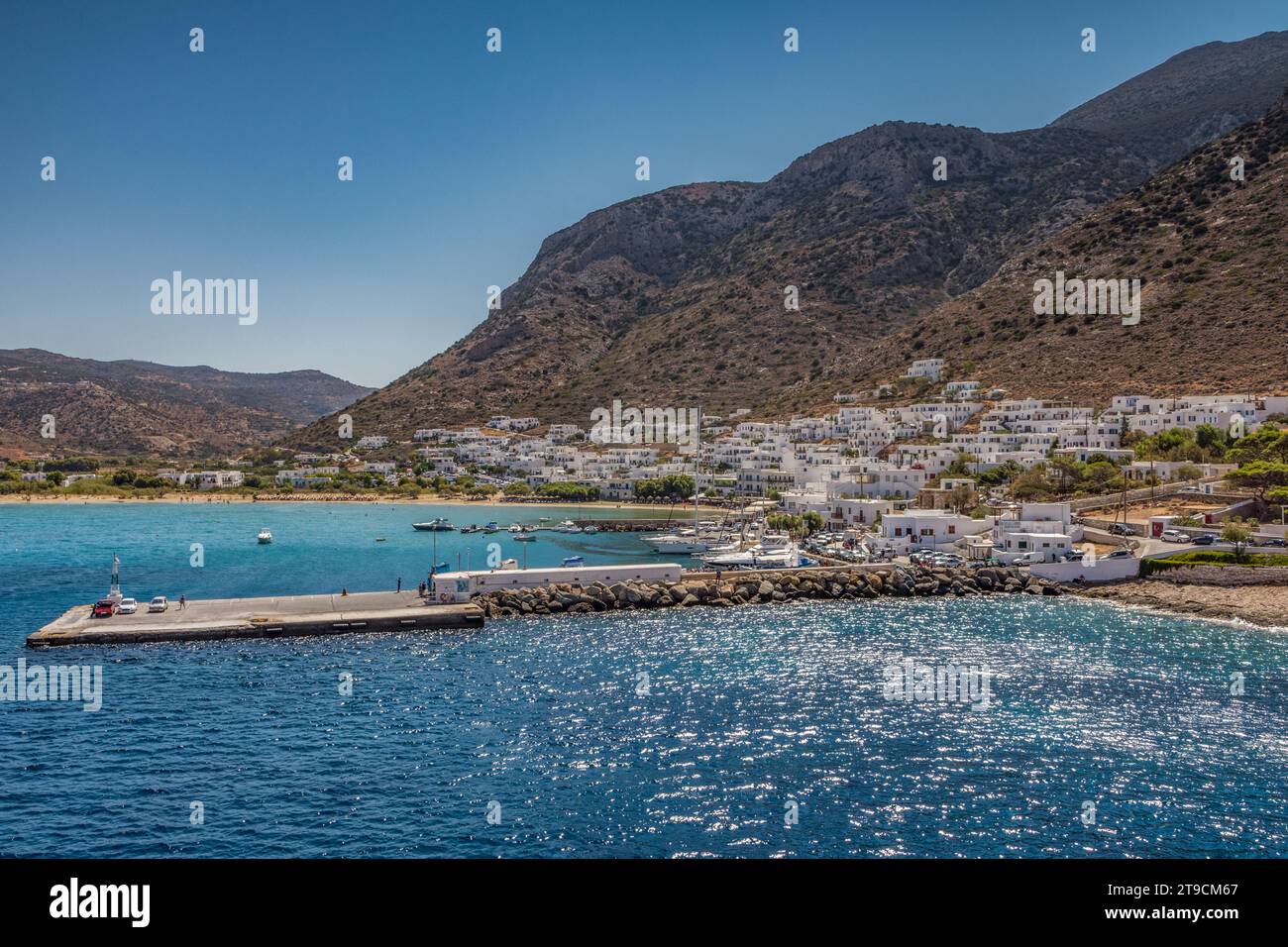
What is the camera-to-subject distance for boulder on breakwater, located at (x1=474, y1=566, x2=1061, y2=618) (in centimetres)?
4284

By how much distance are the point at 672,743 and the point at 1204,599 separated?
99.2 feet

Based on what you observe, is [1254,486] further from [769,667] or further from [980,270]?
[980,270]

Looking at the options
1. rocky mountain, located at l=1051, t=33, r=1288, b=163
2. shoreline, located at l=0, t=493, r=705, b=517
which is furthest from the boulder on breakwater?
rocky mountain, located at l=1051, t=33, r=1288, b=163

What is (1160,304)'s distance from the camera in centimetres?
8950

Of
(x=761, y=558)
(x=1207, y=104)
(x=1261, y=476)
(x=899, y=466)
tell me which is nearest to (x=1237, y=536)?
(x=1261, y=476)

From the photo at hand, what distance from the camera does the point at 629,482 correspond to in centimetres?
10606

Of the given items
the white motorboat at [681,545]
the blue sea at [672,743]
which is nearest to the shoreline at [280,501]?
the white motorboat at [681,545]

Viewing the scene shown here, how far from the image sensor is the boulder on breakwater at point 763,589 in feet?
141

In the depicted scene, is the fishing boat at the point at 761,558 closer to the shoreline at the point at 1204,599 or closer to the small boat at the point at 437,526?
the shoreline at the point at 1204,599

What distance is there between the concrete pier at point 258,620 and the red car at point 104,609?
323 mm

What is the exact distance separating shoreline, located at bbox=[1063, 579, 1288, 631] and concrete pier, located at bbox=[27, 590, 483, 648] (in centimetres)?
3057

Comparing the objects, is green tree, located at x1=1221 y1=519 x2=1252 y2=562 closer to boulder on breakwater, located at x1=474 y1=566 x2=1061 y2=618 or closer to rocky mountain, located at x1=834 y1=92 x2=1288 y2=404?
boulder on breakwater, located at x1=474 y1=566 x2=1061 y2=618
